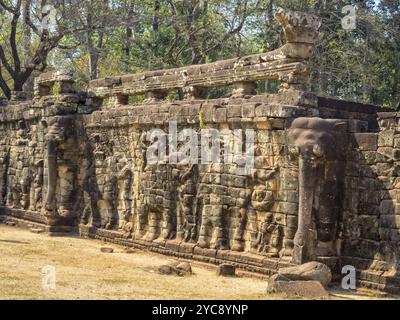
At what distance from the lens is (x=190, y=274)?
1149 cm

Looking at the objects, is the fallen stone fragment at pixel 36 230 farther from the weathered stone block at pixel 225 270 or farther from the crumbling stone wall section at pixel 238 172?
the weathered stone block at pixel 225 270

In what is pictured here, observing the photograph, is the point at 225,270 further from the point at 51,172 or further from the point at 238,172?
the point at 51,172

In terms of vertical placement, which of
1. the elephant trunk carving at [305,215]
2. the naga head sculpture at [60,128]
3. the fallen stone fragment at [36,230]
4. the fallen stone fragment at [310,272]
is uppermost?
the naga head sculpture at [60,128]

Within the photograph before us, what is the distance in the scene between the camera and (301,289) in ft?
31.0

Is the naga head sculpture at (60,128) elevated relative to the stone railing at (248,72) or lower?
lower

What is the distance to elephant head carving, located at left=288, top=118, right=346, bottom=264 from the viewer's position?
10508 millimetres

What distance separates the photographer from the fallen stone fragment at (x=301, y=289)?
371 inches

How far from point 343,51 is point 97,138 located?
31.3 feet

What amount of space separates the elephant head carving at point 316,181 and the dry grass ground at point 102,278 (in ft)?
3.02

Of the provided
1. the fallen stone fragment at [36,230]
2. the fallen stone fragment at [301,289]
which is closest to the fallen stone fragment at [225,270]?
the fallen stone fragment at [301,289]

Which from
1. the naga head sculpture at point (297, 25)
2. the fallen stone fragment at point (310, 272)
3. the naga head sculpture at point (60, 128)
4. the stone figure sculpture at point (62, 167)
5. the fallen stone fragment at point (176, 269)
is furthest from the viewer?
the stone figure sculpture at point (62, 167)

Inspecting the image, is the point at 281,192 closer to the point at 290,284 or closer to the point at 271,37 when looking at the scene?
the point at 290,284

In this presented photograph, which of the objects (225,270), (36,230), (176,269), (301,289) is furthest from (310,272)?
(36,230)

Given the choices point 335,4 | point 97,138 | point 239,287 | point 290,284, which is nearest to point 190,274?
point 239,287
